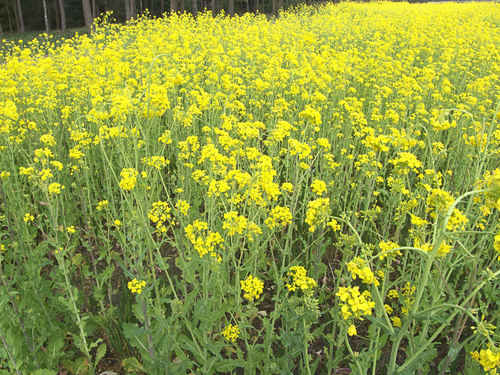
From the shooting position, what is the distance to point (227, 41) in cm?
962

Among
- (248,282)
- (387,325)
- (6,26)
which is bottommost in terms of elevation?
(248,282)

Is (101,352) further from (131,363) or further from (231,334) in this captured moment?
(231,334)

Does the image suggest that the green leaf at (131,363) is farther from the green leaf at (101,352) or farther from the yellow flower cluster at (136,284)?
the yellow flower cluster at (136,284)

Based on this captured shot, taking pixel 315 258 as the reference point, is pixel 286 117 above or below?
above

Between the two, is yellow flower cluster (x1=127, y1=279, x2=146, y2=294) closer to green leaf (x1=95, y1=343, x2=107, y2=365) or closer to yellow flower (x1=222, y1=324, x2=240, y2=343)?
yellow flower (x1=222, y1=324, x2=240, y2=343)

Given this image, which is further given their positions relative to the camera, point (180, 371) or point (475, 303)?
point (475, 303)

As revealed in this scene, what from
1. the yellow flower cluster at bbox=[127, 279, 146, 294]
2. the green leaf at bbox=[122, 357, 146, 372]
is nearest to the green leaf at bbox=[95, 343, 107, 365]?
the green leaf at bbox=[122, 357, 146, 372]

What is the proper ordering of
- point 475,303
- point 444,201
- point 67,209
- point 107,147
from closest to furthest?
point 444,201 → point 475,303 → point 67,209 → point 107,147

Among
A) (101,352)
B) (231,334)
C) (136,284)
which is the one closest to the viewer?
(136,284)

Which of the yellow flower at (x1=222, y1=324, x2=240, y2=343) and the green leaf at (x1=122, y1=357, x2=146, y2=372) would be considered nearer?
the yellow flower at (x1=222, y1=324, x2=240, y2=343)

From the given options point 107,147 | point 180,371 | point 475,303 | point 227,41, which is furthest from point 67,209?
point 227,41

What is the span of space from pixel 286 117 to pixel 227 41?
553 centimetres

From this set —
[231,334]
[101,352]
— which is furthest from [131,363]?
[231,334]

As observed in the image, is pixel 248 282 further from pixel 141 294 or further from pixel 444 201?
pixel 444 201
